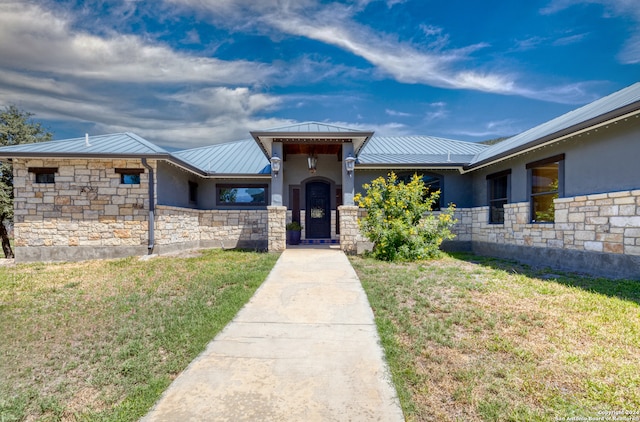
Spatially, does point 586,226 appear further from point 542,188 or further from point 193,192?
point 193,192

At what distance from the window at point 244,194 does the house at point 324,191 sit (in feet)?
0.14

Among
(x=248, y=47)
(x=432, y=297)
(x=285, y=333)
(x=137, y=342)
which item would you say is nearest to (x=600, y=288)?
(x=432, y=297)

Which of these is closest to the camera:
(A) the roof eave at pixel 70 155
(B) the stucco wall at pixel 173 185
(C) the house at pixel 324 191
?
(C) the house at pixel 324 191

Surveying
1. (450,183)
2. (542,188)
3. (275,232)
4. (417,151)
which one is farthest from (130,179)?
(542,188)

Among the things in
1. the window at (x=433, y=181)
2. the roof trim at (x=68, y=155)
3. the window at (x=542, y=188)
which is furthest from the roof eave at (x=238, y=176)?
the window at (x=542, y=188)

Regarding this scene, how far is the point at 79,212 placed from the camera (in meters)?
10.1

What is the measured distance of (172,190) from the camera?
11320mm

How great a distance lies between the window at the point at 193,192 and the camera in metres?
13.1

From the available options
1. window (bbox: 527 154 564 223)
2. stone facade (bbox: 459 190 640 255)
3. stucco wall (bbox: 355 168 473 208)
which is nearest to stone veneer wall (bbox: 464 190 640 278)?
stone facade (bbox: 459 190 640 255)

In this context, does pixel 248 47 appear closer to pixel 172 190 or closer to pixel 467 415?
pixel 172 190

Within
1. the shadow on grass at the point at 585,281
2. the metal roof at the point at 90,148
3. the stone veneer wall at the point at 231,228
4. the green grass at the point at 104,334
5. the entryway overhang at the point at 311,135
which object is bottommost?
the green grass at the point at 104,334

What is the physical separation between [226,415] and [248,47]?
14763 mm

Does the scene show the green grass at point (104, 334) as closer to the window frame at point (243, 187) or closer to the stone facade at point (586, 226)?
the window frame at point (243, 187)

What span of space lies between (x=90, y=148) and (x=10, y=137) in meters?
8.50
